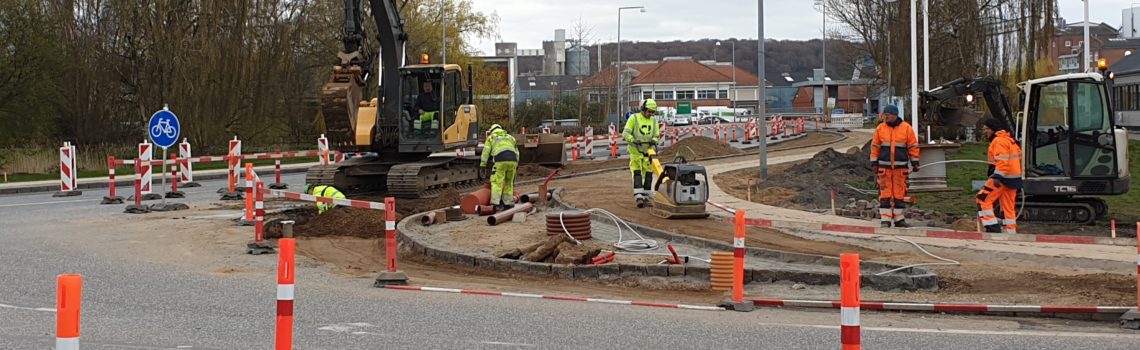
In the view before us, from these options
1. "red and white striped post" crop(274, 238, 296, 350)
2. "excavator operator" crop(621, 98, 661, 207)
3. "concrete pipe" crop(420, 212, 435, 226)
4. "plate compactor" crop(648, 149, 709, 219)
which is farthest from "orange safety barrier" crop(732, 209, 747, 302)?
"excavator operator" crop(621, 98, 661, 207)

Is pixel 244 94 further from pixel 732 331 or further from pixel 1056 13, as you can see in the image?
pixel 732 331

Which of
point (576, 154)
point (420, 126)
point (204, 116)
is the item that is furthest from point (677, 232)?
point (204, 116)

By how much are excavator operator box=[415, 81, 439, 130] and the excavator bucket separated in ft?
28.4

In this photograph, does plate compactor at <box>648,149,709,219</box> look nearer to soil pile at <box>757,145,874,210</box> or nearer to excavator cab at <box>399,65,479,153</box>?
soil pile at <box>757,145,874,210</box>

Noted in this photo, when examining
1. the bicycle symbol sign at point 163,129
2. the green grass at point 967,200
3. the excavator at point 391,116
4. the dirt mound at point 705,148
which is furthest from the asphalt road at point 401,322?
the dirt mound at point 705,148

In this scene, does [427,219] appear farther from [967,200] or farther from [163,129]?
[967,200]

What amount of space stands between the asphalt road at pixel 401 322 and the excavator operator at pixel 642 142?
6502 mm

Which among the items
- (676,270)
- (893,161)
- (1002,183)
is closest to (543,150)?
(893,161)

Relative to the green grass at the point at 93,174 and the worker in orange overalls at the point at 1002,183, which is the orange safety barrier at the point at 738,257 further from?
the green grass at the point at 93,174

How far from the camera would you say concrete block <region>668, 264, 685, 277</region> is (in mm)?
11961

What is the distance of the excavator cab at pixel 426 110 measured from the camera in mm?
22672

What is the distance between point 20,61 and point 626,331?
108 feet

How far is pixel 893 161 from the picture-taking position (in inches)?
624

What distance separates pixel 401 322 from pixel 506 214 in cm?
765
